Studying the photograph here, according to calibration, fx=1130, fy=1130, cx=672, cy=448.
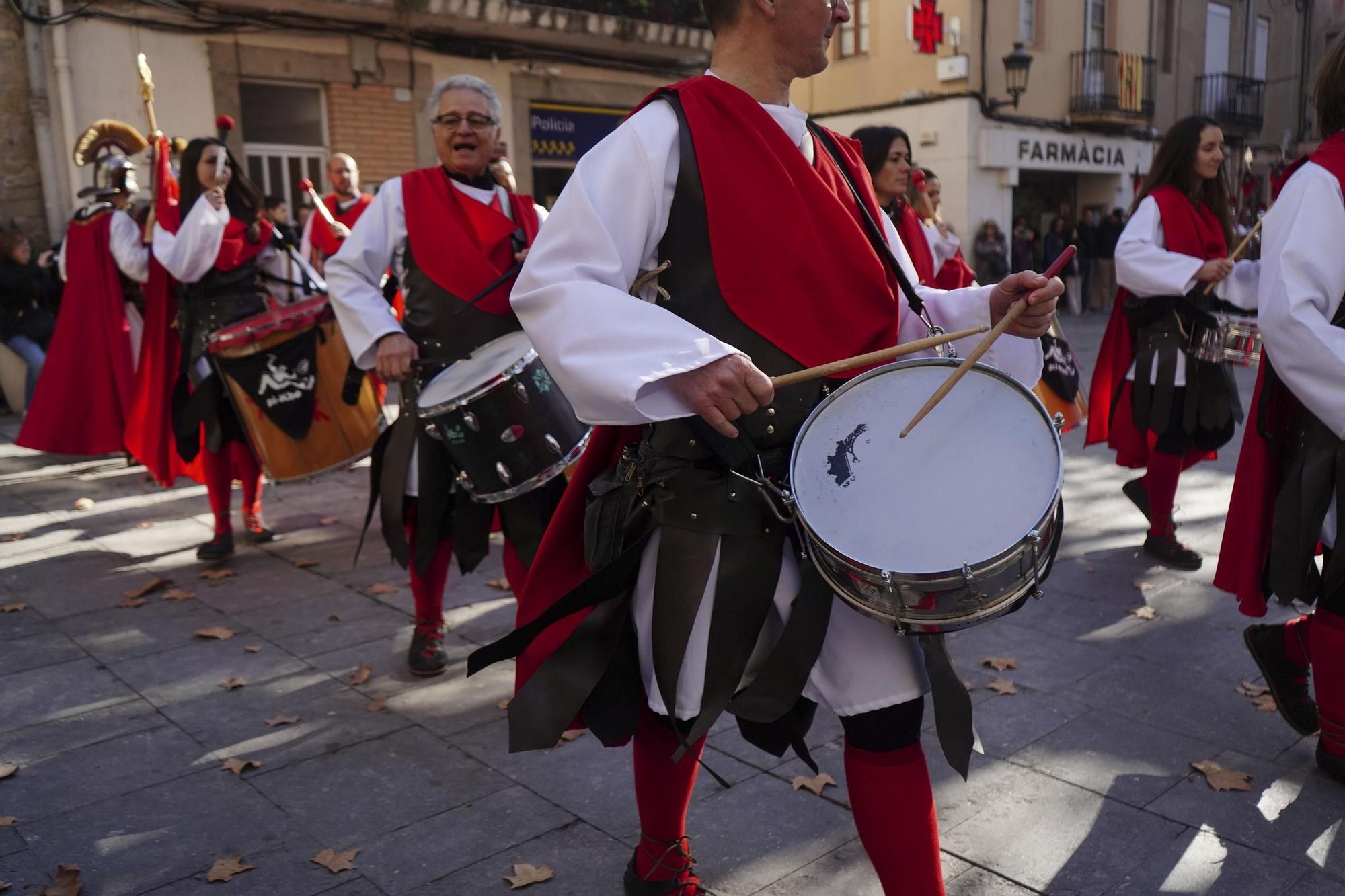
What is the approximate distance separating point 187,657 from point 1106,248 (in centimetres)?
1975

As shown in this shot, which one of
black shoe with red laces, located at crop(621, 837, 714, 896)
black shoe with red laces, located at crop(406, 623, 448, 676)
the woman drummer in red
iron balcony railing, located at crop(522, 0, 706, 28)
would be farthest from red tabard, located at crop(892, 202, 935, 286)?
iron balcony railing, located at crop(522, 0, 706, 28)

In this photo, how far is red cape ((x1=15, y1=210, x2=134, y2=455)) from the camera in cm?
648

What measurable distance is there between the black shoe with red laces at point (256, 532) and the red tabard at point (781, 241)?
173 inches

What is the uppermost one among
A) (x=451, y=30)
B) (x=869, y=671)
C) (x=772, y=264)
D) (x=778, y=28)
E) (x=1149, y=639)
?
(x=451, y=30)

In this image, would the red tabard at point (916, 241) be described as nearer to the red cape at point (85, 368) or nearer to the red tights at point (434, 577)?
the red tights at point (434, 577)

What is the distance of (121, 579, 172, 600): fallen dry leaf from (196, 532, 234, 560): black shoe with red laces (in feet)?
0.89

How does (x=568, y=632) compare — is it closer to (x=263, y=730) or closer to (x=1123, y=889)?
(x=1123, y=889)

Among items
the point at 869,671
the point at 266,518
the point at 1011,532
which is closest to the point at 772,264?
the point at 1011,532

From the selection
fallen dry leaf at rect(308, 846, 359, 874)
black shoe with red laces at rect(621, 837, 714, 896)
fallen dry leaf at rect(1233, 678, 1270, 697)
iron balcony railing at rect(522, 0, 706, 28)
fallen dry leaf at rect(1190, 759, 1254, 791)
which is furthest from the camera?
iron balcony railing at rect(522, 0, 706, 28)

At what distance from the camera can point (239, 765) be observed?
3.24 meters

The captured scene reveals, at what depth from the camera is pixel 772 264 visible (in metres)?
1.96

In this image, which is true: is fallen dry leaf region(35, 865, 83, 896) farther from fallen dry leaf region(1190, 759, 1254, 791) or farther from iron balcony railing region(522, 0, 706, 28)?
iron balcony railing region(522, 0, 706, 28)

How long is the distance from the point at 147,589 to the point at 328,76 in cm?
950

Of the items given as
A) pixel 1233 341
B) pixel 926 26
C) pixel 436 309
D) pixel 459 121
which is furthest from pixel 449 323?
pixel 926 26
